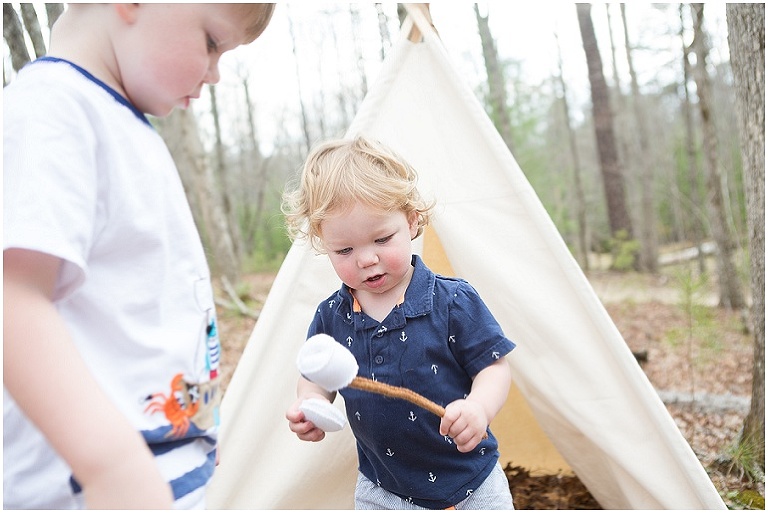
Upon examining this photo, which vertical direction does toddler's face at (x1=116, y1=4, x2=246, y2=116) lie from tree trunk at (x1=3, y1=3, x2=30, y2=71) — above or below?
below

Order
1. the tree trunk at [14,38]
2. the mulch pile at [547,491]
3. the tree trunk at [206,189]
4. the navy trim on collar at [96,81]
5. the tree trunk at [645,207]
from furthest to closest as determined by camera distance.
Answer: the tree trunk at [645,207] → the tree trunk at [206,189] → the tree trunk at [14,38] → the mulch pile at [547,491] → the navy trim on collar at [96,81]

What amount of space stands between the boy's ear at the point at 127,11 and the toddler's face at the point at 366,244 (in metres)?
0.87

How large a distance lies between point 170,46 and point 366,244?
0.89 meters

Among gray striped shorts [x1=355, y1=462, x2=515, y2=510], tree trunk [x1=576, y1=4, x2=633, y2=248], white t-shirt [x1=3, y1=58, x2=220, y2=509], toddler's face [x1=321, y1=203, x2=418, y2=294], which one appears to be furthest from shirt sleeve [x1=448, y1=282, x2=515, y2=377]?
tree trunk [x1=576, y1=4, x2=633, y2=248]

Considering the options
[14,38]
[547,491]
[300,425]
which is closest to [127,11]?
[300,425]

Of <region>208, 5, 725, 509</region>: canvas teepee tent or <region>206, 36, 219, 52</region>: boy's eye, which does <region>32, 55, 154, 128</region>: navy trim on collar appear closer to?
<region>206, 36, 219, 52</region>: boy's eye

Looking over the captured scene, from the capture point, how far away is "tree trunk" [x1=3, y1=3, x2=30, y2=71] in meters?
3.21

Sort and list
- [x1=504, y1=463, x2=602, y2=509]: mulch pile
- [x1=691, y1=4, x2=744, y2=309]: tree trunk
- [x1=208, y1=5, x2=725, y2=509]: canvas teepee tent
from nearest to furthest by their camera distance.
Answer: [x1=208, y1=5, x2=725, y2=509]: canvas teepee tent
[x1=504, y1=463, x2=602, y2=509]: mulch pile
[x1=691, y1=4, x2=744, y2=309]: tree trunk

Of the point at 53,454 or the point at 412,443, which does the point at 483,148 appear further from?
the point at 53,454

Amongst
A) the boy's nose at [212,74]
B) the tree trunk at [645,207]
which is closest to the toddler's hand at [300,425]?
the boy's nose at [212,74]

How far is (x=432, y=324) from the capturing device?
182cm

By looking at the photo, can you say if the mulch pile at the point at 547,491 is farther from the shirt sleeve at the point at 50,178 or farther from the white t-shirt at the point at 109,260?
the shirt sleeve at the point at 50,178

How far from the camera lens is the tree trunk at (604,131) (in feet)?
40.2

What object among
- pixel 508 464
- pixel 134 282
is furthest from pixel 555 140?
pixel 134 282
